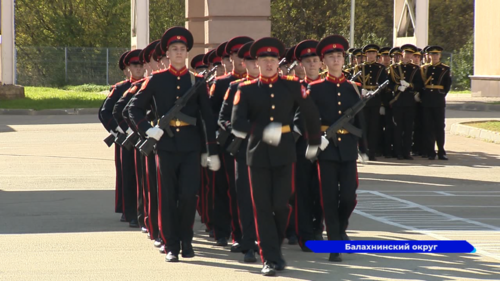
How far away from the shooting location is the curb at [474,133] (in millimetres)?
20203

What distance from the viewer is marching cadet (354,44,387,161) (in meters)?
16.7

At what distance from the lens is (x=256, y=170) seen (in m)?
7.93

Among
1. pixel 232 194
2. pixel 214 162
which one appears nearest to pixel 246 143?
pixel 214 162

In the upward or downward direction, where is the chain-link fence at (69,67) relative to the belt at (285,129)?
upward

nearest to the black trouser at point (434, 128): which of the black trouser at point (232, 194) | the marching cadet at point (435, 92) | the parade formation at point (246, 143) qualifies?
the marching cadet at point (435, 92)

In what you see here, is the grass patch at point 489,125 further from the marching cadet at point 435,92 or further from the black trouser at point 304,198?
the black trouser at point 304,198

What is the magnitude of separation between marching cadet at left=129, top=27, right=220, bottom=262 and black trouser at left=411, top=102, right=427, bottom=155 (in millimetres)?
9487

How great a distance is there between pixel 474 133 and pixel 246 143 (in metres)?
14.1

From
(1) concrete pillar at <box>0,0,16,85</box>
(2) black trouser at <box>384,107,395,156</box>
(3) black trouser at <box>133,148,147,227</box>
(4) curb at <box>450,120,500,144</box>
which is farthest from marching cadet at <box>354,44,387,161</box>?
(1) concrete pillar at <box>0,0,16,85</box>

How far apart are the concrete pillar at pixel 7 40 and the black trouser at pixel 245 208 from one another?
25.6 m

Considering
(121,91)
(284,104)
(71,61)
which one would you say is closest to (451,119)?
(121,91)

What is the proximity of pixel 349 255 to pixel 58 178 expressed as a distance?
6.93m

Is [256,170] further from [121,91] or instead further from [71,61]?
[71,61]

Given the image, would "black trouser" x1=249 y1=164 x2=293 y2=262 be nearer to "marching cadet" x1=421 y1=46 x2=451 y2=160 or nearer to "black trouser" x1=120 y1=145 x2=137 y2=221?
"black trouser" x1=120 y1=145 x2=137 y2=221
